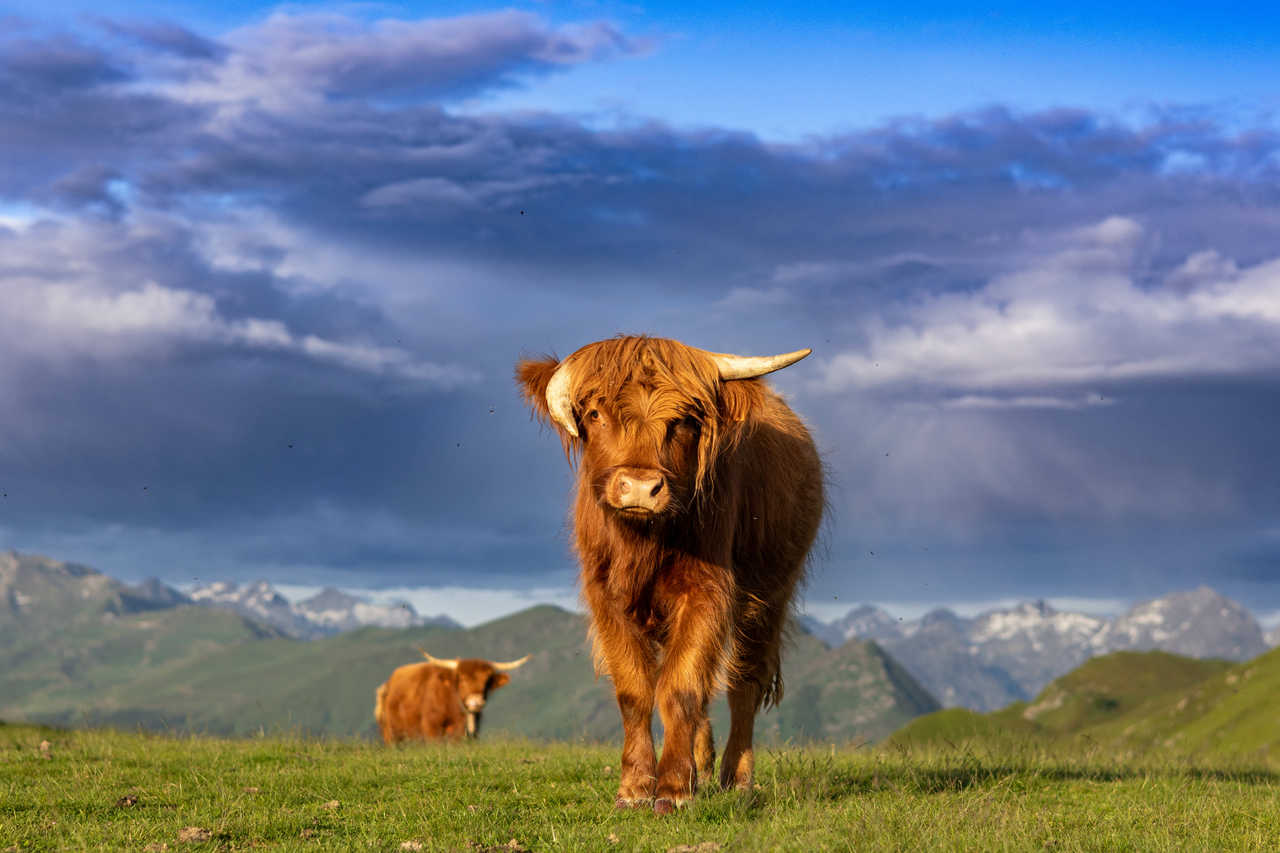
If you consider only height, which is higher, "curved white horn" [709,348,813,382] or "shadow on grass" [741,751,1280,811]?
"curved white horn" [709,348,813,382]

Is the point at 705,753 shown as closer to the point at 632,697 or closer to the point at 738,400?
the point at 632,697

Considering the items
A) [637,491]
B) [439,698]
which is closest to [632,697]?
[637,491]

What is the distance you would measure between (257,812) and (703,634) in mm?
3298

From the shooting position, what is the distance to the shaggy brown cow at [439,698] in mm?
27141

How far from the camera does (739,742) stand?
10078 millimetres

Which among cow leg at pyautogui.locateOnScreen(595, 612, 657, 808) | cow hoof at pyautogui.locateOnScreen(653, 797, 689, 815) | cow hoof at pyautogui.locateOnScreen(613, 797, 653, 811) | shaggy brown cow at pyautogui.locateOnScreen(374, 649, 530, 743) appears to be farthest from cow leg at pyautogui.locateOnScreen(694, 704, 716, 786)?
shaggy brown cow at pyautogui.locateOnScreen(374, 649, 530, 743)

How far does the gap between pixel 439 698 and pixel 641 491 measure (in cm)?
2102

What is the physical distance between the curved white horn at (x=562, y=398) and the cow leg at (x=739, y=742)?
9.35 feet

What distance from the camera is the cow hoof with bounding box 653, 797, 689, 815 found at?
8.10m

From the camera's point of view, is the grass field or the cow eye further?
the cow eye

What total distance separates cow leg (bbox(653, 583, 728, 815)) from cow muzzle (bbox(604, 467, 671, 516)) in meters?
1.09

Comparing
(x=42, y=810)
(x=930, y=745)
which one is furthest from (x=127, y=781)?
(x=930, y=745)

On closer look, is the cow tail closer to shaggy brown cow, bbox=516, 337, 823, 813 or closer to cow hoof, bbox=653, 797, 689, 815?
shaggy brown cow, bbox=516, 337, 823, 813

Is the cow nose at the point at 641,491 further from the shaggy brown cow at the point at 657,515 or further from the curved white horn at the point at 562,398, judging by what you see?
the curved white horn at the point at 562,398
